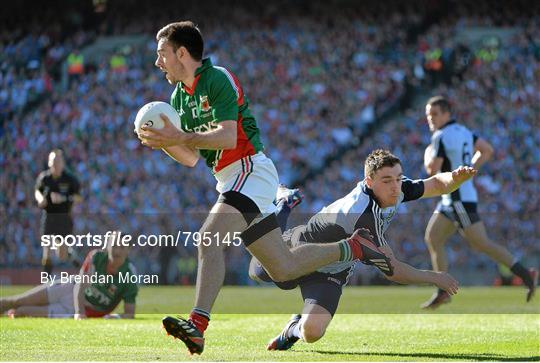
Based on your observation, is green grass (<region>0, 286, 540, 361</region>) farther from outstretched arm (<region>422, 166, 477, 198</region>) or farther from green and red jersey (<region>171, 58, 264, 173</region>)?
green and red jersey (<region>171, 58, 264, 173</region>)

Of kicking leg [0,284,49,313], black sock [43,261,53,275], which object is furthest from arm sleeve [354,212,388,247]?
black sock [43,261,53,275]

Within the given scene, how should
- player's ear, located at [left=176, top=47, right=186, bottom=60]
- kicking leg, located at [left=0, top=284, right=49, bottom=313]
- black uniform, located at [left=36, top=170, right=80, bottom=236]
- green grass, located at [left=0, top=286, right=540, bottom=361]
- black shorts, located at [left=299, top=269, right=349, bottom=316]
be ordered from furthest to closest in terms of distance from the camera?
black uniform, located at [left=36, top=170, right=80, bottom=236], kicking leg, located at [left=0, top=284, right=49, bottom=313], black shorts, located at [left=299, top=269, right=349, bottom=316], green grass, located at [left=0, top=286, right=540, bottom=361], player's ear, located at [left=176, top=47, right=186, bottom=60]

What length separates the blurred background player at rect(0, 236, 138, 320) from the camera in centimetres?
1036

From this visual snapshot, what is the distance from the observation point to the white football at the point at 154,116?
6207 mm

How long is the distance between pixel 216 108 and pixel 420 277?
1883 millimetres

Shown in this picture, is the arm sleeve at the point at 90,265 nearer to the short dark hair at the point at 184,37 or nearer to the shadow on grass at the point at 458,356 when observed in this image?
the shadow on grass at the point at 458,356

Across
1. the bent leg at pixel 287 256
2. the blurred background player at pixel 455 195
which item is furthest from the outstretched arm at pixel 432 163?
A: the bent leg at pixel 287 256

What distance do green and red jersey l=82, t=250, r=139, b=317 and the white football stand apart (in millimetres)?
4277

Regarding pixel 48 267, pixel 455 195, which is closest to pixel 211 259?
pixel 455 195

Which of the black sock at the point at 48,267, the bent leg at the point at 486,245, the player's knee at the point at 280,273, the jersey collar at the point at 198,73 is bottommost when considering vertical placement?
the black sock at the point at 48,267

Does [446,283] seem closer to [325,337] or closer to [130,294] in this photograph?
[325,337]

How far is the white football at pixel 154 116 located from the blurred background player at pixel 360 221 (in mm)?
1728

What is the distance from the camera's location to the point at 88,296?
34.4 ft

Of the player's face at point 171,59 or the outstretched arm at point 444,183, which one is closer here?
the player's face at point 171,59
